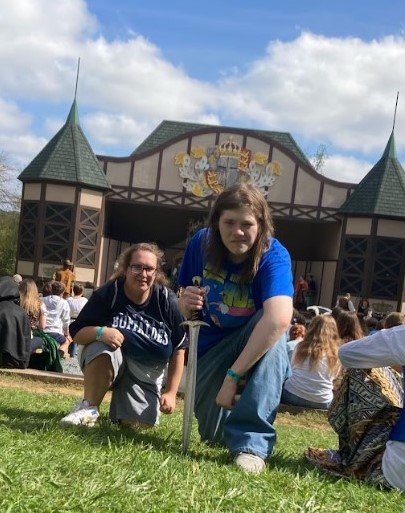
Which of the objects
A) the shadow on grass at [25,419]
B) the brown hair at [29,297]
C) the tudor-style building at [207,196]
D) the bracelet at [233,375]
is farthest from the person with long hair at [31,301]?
the tudor-style building at [207,196]

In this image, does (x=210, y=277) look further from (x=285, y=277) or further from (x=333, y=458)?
(x=333, y=458)

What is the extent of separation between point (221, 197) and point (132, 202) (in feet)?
63.6

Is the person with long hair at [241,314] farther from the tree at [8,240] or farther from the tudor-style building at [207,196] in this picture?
the tree at [8,240]

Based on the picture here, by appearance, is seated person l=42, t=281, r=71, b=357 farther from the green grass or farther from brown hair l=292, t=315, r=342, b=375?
the green grass

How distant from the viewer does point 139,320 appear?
4086 millimetres

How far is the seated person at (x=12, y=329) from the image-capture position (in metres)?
6.71

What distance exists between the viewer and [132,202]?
886 inches

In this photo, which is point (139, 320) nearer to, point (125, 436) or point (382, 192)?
point (125, 436)

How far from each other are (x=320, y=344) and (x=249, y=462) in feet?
11.5

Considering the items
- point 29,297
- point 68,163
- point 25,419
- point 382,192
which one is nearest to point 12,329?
point 29,297

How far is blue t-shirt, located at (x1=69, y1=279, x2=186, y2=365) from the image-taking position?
4031mm

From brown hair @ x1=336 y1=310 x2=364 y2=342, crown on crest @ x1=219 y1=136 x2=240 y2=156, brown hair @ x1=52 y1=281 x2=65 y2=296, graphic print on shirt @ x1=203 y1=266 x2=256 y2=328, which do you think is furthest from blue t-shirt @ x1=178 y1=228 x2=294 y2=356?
crown on crest @ x1=219 y1=136 x2=240 y2=156

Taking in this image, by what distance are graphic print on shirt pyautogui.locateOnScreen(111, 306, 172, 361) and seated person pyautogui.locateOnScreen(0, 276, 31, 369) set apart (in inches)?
117

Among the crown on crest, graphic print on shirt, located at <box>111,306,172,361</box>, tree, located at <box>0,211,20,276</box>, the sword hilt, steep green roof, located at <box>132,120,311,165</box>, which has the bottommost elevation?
tree, located at <box>0,211,20,276</box>
